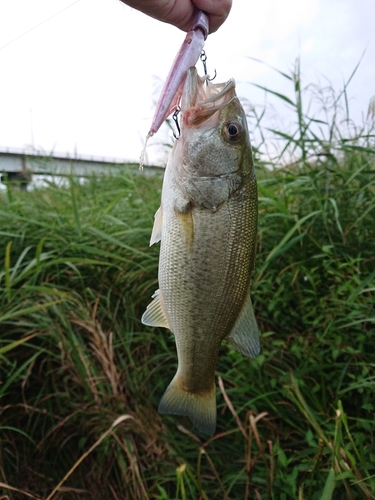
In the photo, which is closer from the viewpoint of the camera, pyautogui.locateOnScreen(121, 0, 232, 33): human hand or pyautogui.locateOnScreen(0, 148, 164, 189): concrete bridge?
pyautogui.locateOnScreen(121, 0, 232, 33): human hand

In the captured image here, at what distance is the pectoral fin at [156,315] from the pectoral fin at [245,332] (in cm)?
24

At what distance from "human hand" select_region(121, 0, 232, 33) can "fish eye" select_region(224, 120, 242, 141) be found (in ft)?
1.16

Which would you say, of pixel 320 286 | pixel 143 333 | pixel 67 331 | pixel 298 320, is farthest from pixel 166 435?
pixel 320 286

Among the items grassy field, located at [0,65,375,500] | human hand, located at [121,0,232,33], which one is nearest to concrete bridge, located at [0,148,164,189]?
grassy field, located at [0,65,375,500]

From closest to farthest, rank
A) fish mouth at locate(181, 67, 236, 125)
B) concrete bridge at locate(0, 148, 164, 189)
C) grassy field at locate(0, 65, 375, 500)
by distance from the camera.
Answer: fish mouth at locate(181, 67, 236, 125) → grassy field at locate(0, 65, 375, 500) → concrete bridge at locate(0, 148, 164, 189)

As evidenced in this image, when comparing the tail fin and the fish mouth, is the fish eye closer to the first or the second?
the fish mouth

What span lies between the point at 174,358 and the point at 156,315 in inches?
51.4

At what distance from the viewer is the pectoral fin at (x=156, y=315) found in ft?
5.32

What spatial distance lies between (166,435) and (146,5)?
202 centimetres

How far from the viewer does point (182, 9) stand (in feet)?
5.45

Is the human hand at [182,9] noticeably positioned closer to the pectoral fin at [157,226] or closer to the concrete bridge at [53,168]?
the pectoral fin at [157,226]

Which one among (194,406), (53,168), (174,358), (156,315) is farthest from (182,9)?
(53,168)

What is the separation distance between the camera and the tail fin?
5.20ft

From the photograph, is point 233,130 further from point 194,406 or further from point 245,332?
point 194,406
